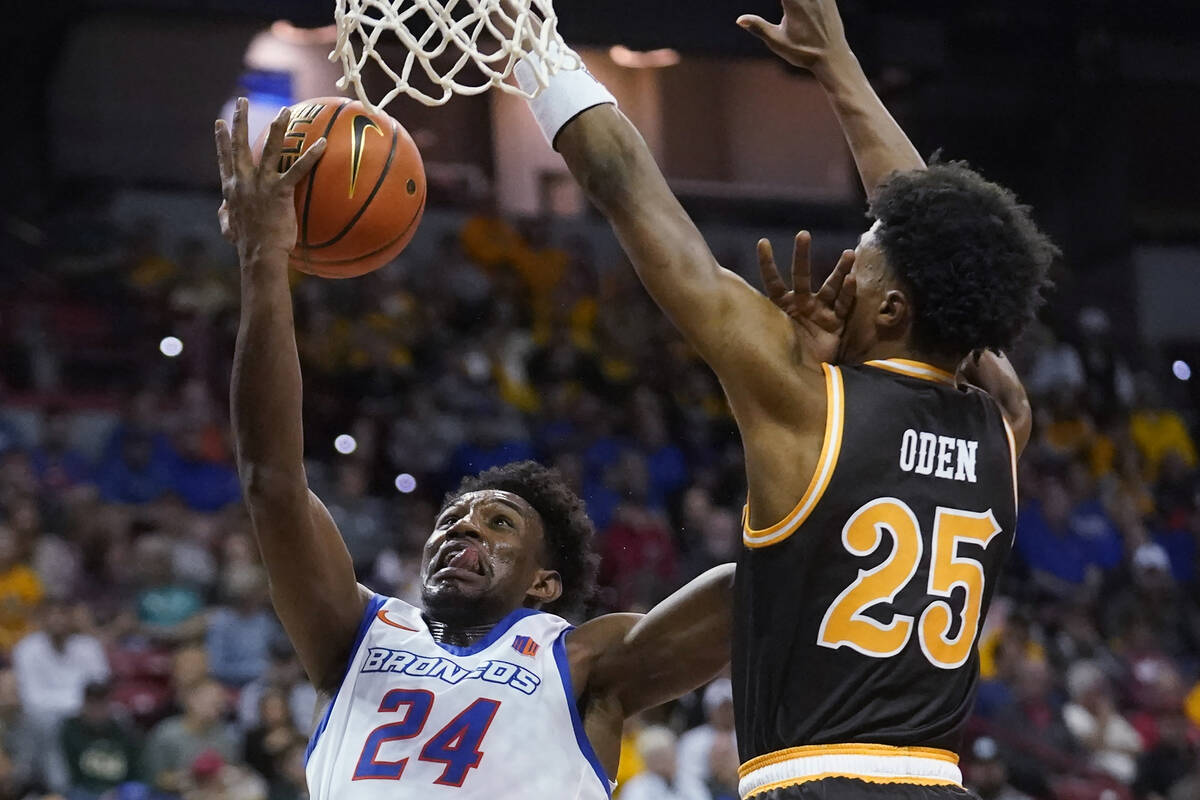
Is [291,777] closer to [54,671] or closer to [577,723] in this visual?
[54,671]

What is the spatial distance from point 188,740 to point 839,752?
468cm

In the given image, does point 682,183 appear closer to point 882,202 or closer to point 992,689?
point 992,689

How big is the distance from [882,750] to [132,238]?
8.62m

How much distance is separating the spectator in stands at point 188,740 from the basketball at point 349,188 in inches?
150

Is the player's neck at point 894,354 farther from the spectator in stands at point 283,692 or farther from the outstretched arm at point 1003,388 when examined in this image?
the spectator in stands at point 283,692

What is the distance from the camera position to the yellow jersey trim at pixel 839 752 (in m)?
2.57

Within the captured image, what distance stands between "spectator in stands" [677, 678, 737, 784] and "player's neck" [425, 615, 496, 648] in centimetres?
364

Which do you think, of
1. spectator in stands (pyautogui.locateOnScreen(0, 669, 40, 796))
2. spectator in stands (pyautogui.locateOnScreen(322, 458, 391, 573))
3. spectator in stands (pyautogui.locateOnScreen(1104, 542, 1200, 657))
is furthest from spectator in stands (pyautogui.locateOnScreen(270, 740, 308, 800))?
spectator in stands (pyautogui.locateOnScreen(1104, 542, 1200, 657))

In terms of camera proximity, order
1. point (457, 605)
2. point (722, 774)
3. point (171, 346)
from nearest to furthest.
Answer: point (457, 605), point (722, 774), point (171, 346)

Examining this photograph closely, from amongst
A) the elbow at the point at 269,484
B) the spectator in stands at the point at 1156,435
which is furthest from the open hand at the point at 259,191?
the spectator in stands at the point at 1156,435

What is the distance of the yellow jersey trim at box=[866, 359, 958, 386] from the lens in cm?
272

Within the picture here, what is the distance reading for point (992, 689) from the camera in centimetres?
862

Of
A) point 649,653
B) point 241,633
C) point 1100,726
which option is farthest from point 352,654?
point 1100,726

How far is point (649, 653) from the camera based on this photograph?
3.56 metres
